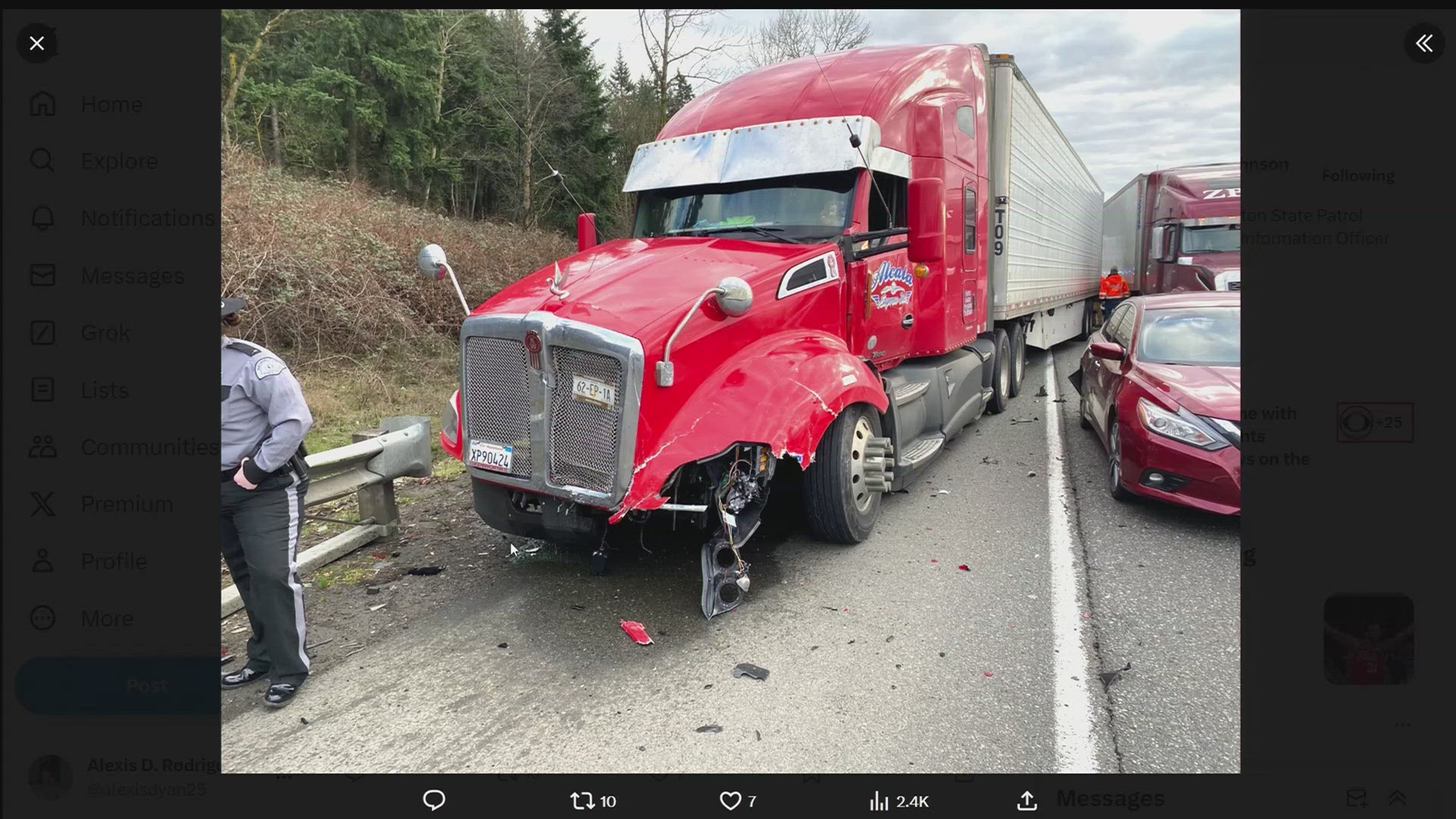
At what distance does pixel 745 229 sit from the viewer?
539 centimetres

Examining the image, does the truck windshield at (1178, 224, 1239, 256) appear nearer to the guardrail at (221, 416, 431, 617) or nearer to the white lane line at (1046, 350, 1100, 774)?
the white lane line at (1046, 350, 1100, 774)

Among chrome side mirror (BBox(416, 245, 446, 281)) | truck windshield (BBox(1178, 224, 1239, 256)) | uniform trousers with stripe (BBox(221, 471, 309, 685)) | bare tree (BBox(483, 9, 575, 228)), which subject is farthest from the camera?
bare tree (BBox(483, 9, 575, 228))

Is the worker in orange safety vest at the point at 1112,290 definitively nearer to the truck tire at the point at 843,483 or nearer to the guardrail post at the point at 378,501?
the truck tire at the point at 843,483

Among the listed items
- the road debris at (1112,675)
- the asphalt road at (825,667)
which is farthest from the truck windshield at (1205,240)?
the road debris at (1112,675)

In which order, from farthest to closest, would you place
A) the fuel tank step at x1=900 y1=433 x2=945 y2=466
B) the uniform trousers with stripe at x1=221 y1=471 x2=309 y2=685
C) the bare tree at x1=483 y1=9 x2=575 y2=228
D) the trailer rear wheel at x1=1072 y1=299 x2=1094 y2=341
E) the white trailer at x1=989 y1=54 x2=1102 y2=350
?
the bare tree at x1=483 y1=9 x2=575 y2=228 → the trailer rear wheel at x1=1072 y1=299 x2=1094 y2=341 → the white trailer at x1=989 y1=54 x2=1102 y2=350 → the fuel tank step at x1=900 y1=433 x2=945 y2=466 → the uniform trousers with stripe at x1=221 y1=471 x2=309 y2=685

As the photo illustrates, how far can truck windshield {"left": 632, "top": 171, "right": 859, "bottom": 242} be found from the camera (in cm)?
533

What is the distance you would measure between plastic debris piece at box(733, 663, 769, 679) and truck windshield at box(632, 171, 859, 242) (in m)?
2.86

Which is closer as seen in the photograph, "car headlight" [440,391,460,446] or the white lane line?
the white lane line

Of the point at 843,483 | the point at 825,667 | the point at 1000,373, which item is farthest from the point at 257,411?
the point at 1000,373

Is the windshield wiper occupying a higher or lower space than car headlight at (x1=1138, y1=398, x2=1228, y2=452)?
higher

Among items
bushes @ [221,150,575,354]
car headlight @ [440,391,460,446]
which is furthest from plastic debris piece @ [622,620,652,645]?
bushes @ [221,150,575,354]

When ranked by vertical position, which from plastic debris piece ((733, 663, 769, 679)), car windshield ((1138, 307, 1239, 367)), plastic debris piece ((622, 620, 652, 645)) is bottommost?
plastic debris piece ((733, 663, 769, 679))

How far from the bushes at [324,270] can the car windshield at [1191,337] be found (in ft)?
27.4

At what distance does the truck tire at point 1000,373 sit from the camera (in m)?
9.01
